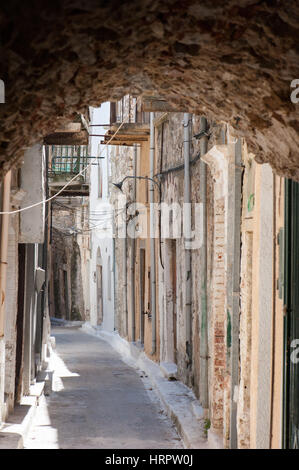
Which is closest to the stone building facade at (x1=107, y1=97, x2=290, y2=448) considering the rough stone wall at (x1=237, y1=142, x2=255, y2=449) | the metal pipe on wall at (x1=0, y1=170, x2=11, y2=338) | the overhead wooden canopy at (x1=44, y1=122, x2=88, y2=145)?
the rough stone wall at (x1=237, y1=142, x2=255, y2=449)

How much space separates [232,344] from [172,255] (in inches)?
251

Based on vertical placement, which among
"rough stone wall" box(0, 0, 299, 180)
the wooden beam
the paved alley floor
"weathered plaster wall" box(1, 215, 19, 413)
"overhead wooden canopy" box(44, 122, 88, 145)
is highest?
the wooden beam

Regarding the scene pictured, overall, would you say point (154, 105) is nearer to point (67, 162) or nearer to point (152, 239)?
point (152, 239)

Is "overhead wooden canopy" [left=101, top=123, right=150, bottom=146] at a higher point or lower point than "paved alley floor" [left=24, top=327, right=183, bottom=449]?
higher

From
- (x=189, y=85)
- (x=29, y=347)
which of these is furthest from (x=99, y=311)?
(x=189, y=85)

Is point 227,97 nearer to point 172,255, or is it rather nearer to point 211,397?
point 211,397

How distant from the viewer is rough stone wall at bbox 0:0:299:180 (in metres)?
2.50

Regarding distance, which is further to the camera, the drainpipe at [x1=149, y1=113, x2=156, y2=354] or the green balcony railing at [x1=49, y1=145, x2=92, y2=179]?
the green balcony railing at [x1=49, y1=145, x2=92, y2=179]

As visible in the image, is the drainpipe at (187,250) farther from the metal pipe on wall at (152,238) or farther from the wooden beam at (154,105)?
the metal pipe on wall at (152,238)

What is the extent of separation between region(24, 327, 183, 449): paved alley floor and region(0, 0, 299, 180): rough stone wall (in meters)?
5.61

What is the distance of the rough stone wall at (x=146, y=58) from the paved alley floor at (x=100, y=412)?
561cm

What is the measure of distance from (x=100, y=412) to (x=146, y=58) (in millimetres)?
7891

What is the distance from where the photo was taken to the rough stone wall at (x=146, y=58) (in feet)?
8.20

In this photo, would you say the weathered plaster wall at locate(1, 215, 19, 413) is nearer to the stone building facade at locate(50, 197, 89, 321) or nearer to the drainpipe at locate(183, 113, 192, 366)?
the drainpipe at locate(183, 113, 192, 366)
